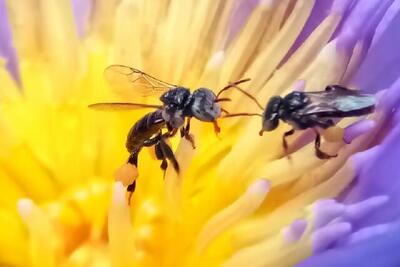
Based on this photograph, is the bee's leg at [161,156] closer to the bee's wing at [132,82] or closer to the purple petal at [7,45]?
the bee's wing at [132,82]

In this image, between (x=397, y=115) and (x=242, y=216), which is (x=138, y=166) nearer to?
(x=242, y=216)

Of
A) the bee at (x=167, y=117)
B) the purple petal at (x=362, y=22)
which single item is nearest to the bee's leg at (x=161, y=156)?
the bee at (x=167, y=117)

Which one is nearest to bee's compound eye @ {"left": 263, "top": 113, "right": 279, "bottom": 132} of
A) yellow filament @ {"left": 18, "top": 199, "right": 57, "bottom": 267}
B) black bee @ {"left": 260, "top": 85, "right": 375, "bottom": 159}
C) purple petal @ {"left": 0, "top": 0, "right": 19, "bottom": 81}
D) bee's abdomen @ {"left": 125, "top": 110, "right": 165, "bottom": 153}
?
black bee @ {"left": 260, "top": 85, "right": 375, "bottom": 159}

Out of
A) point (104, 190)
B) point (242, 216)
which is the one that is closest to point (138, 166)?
point (104, 190)

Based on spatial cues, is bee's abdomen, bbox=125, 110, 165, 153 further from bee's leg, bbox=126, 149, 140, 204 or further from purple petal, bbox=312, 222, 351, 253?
purple petal, bbox=312, 222, 351, 253

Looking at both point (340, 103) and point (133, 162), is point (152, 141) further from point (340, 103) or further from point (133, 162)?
point (340, 103)

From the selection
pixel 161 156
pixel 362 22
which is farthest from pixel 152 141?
pixel 362 22
